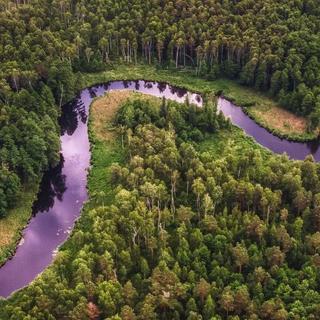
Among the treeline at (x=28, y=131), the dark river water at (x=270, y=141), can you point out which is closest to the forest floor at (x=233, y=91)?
the dark river water at (x=270, y=141)

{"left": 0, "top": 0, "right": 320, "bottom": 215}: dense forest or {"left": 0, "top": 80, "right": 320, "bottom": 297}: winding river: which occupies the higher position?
{"left": 0, "top": 0, "right": 320, "bottom": 215}: dense forest

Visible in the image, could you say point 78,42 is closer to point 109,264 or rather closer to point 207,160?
point 207,160

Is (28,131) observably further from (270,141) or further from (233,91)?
(233,91)

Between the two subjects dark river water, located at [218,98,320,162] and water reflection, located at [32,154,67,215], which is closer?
water reflection, located at [32,154,67,215]

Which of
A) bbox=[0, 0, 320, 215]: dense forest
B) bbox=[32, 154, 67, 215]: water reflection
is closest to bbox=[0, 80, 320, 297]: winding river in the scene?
bbox=[32, 154, 67, 215]: water reflection

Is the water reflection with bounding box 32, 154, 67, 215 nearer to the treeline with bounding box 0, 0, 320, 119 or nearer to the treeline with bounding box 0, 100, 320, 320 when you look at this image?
the treeline with bounding box 0, 100, 320, 320

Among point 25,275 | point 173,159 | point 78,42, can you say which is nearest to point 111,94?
point 78,42
